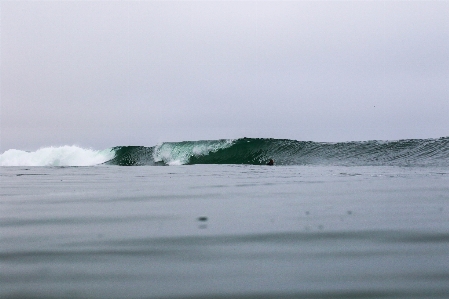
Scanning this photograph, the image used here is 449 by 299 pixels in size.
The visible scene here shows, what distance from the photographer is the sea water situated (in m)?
1.67

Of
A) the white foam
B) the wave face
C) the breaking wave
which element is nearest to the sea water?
the wave face

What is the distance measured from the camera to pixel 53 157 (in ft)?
86.0

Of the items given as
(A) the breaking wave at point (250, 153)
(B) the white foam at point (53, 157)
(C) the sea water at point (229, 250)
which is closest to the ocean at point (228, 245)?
(C) the sea water at point (229, 250)

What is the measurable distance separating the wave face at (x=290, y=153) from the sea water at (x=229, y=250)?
1287 cm

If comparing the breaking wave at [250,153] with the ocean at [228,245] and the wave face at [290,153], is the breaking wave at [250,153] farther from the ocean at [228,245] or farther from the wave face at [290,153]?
the ocean at [228,245]

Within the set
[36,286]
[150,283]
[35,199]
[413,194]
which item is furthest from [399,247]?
[35,199]

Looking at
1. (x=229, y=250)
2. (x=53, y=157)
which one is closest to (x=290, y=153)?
(x=53, y=157)

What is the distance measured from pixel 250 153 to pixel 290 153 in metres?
2.92

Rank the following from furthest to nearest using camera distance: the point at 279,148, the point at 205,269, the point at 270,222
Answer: the point at 279,148 → the point at 270,222 → the point at 205,269

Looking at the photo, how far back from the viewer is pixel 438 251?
221cm

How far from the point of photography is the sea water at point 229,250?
65.7 inches

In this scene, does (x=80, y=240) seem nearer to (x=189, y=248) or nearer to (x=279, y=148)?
(x=189, y=248)

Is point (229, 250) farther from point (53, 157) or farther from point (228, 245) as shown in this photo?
point (53, 157)

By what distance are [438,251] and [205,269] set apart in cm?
121
